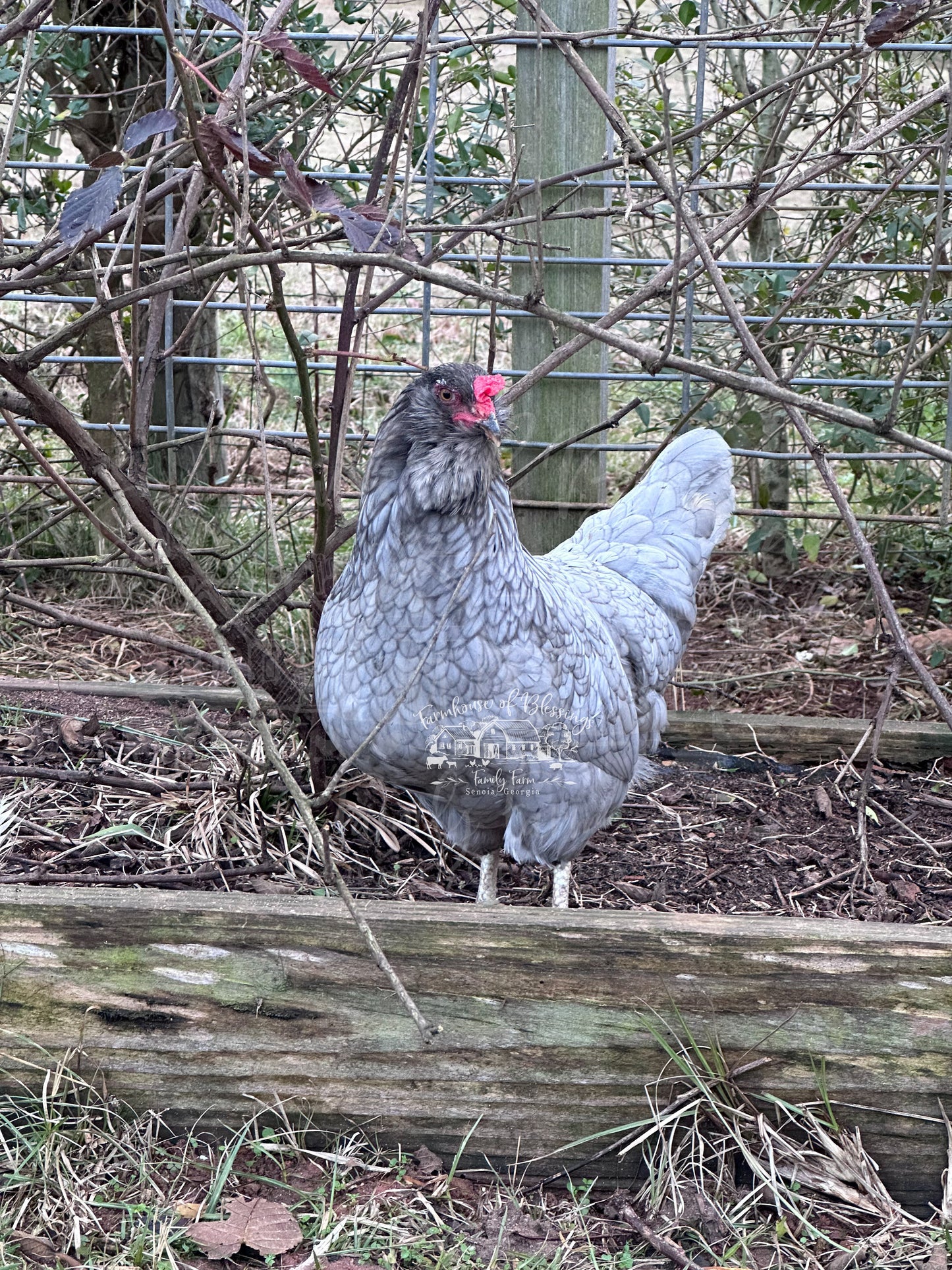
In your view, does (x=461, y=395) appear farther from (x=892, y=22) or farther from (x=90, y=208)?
(x=892, y=22)

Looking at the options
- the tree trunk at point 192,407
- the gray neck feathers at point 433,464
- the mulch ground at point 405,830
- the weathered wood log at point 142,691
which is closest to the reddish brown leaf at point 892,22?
the gray neck feathers at point 433,464

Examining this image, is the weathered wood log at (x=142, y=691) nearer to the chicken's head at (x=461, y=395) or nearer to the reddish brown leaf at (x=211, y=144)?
the chicken's head at (x=461, y=395)

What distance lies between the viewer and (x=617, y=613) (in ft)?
9.89

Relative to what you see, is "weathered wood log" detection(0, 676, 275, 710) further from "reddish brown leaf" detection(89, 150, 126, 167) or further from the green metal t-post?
"reddish brown leaf" detection(89, 150, 126, 167)

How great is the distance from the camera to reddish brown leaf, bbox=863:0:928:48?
5.88 ft

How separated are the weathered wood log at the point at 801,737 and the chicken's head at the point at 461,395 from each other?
152cm

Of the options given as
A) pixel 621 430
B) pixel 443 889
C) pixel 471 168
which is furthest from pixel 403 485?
pixel 621 430

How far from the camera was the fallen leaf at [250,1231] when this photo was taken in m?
1.82

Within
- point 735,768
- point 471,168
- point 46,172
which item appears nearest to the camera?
point 735,768

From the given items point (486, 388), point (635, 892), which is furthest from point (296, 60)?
point (635, 892)

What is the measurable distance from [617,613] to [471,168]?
1.82 metres

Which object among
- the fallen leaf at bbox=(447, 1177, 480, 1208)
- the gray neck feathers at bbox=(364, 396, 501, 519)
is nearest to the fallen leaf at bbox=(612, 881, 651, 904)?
the fallen leaf at bbox=(447, 1177, 480, 1208)

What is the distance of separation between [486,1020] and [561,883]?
81cm

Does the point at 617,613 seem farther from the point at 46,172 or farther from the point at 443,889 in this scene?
the point at 46,172
